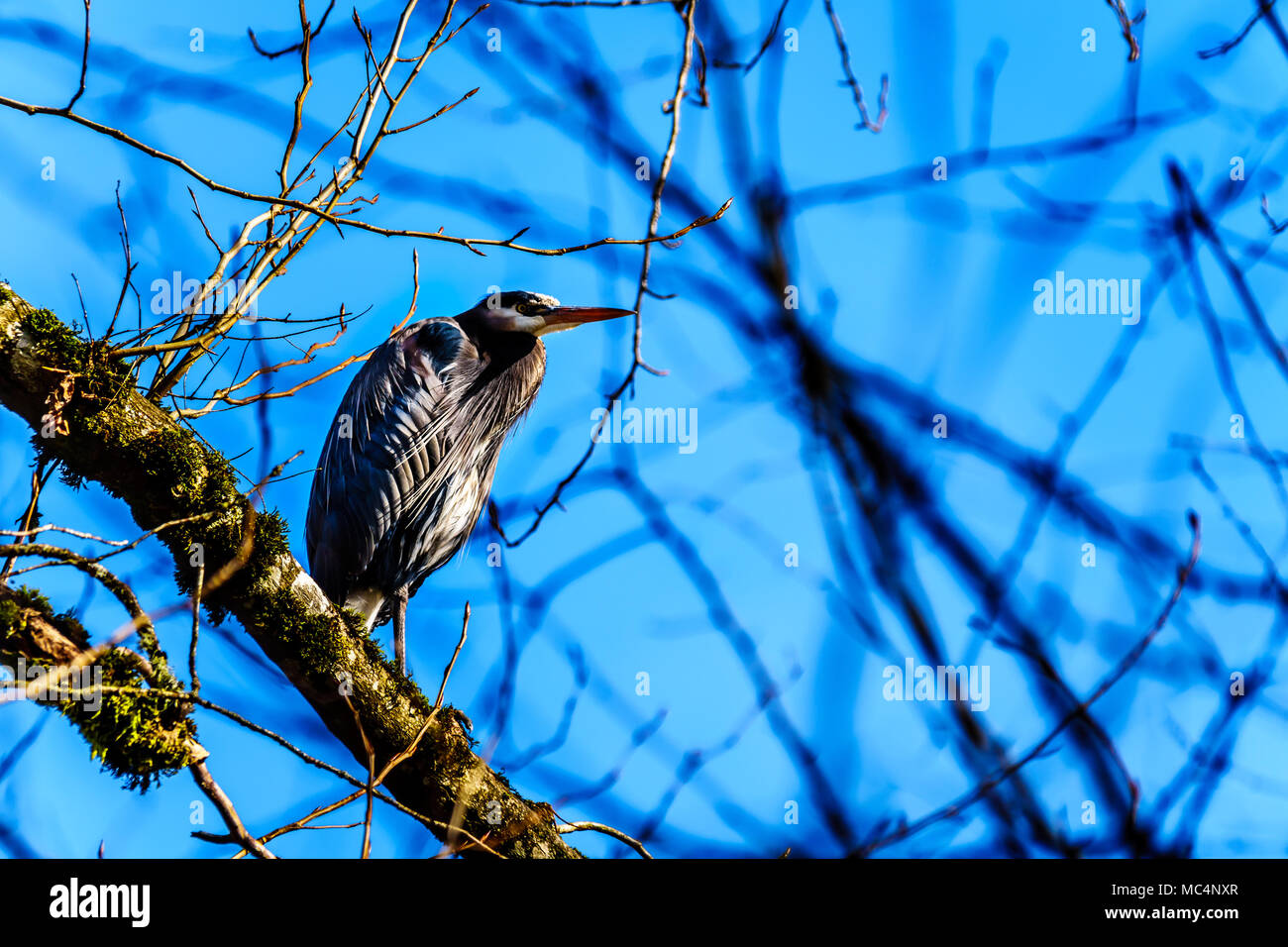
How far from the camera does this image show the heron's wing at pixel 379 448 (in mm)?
4227

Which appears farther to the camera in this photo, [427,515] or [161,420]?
[427,515]

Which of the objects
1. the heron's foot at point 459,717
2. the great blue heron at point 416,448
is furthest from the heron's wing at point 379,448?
the heron's foot at point 459,717

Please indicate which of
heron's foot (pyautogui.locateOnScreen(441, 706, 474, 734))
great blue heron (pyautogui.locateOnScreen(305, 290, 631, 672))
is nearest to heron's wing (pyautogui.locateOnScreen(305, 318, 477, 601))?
great blue heron (pyautogui.locateOnScreen(305, 290, 631, 672))

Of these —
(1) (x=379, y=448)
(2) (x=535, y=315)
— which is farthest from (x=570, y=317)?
(1) (x=379, y=448)

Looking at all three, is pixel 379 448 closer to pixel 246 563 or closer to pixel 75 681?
pixel 246 563

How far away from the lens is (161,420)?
2205 millimetres

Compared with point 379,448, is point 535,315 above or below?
above

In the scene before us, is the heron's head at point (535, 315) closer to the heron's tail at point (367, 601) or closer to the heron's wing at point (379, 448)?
the heron's wing at point (379, 448)

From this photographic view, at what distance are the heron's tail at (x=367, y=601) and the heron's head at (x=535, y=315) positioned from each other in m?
1.64

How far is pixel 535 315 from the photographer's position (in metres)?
4.96

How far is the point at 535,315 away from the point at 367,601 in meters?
1.79

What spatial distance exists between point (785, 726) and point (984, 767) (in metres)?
0.42
